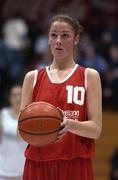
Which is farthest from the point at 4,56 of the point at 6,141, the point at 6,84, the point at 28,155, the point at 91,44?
the point at 28,155

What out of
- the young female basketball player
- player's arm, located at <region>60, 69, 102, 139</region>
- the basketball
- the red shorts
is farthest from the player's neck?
the red shorts

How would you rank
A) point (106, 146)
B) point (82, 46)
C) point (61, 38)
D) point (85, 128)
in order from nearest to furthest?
1. point (85, 128)
2. point (61, 38)
3. point (106, 146)
4. point (82, 46)

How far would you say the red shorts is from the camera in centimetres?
376

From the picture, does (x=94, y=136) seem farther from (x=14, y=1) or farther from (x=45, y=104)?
(x=14, y=1)

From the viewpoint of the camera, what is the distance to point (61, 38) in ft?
12.5

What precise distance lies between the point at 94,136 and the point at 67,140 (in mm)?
154

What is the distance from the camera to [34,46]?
32.9ft

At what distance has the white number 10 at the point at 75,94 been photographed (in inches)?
148

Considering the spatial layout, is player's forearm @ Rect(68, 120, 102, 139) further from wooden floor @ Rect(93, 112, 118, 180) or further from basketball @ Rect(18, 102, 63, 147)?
wooden floor @ Rect(93, 112, 118, 180)

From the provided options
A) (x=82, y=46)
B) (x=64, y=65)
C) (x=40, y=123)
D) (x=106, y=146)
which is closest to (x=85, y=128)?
(x=40, y=123)

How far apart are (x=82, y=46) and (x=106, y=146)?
4.90ft

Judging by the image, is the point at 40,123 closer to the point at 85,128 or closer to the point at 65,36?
the point at 85,128

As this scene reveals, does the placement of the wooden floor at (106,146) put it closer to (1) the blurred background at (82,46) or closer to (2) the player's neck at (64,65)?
(1) the blurred background at (82,46)

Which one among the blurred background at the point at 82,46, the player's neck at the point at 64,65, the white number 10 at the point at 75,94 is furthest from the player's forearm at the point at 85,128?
the blurred background at the point at 82,46
